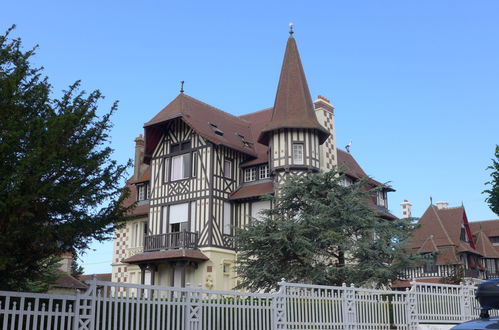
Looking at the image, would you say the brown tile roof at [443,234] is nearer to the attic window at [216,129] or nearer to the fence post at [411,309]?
the attic window at [216,129]

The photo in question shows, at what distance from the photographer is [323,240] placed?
19141 mm

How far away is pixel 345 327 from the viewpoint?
41.4 feet

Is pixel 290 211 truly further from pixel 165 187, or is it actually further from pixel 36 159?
pixel 36 159

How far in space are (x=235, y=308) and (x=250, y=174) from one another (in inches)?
688

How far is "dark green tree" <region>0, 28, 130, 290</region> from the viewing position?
7508mm

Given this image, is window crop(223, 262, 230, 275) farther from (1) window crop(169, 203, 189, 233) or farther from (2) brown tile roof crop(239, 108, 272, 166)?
(2) brown tile roof crop(239, 108, 272, 166)

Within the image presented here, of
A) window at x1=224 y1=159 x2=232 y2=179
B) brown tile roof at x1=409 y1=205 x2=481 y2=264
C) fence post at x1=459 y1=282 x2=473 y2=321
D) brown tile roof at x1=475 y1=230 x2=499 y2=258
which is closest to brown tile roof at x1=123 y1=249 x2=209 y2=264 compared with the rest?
window at x1=224 y1=159 x2=232 y2=179

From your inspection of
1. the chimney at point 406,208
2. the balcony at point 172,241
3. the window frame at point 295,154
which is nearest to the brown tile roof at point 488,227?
the chimney at point 406,208

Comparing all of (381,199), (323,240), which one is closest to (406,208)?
(381,199)

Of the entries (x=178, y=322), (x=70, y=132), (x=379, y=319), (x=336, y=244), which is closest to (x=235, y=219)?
(x=336, y=244)

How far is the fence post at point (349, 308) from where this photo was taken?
12.7 meters

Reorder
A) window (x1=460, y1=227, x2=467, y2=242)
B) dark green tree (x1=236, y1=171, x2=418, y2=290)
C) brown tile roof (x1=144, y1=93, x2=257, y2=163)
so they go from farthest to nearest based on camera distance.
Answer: window (x1=460, y1=227, x2=467, y2=242)
brown tile roof (x1=144, y1=93, x2=257, y2=163)
dark green tree (x1=236, y1=171, x2=418, y2=290)

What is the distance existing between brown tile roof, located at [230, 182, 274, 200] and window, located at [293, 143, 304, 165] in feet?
5.56

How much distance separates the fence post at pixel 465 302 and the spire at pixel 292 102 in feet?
37.9
